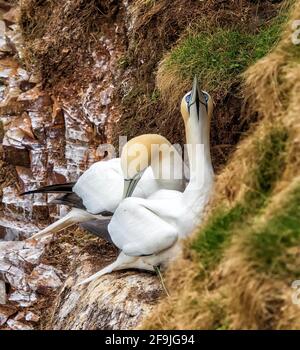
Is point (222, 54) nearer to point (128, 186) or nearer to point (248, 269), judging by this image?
point (128, 186)

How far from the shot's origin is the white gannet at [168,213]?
288 inches

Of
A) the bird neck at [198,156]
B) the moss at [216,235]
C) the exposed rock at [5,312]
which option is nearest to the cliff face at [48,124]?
the exposed rock at [5,312]

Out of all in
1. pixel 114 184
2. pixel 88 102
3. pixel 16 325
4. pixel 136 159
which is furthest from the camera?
pixel 88 102

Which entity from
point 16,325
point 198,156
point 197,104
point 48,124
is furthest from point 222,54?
point 16,325

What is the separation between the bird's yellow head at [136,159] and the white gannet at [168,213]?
204mm

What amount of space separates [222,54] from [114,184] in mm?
1731

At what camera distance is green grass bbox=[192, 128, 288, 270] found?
18.8 feet

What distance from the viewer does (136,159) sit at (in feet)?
26.1

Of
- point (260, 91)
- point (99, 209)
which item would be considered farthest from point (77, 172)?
point (260, 91)

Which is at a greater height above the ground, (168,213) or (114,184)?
(114,184)

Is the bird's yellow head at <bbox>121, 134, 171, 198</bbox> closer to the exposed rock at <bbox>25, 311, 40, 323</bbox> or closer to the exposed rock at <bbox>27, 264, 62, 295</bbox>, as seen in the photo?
the exposed rock at <bbox>27, 264, 62, 295</bbox>

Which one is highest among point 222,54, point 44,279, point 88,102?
point 222,54
